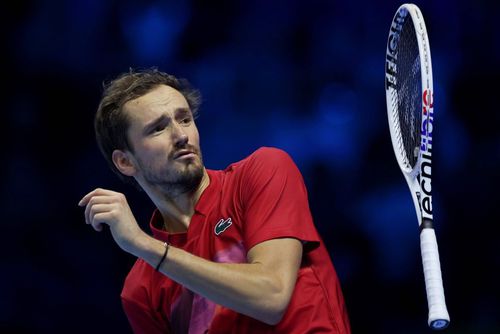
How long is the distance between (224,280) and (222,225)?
1.51 ft

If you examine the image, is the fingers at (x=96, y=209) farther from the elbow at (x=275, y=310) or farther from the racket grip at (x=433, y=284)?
the racket grip at (x=433, y=284)

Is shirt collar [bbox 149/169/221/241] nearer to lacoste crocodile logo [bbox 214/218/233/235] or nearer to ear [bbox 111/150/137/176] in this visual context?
lacoste crocodile logo [bbox 214/218/233/235]

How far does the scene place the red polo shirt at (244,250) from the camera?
10.7ft

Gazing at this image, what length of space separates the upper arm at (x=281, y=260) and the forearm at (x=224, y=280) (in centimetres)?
1

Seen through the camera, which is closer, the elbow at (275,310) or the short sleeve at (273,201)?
the elbow at (275,310)

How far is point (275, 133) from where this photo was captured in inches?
190

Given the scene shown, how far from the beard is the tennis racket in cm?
77

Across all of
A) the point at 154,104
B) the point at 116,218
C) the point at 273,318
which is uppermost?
the point at 154,104

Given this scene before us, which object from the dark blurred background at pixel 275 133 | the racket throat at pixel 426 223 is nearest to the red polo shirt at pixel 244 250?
the racket throat at pixel 426 223

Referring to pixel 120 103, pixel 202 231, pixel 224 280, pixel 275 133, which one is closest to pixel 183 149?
pixel 202 231

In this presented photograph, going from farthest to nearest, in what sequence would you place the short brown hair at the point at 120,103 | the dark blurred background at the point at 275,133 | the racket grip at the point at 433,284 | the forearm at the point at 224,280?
the dark blurred background at the point at 275,133 → the short brown hair at the point at 120,103 → the forearm at the point at 224,280 → the racket grip at the point at 433,284

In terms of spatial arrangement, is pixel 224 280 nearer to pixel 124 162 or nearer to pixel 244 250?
pixel 244 250

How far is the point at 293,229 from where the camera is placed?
129 inches

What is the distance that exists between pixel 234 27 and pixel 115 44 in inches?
24.6
